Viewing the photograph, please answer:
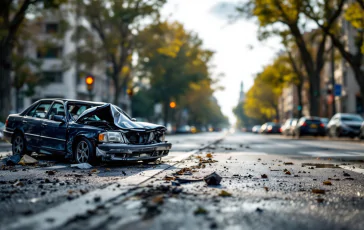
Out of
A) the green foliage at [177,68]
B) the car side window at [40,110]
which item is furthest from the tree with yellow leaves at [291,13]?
the car side window at [40,110]

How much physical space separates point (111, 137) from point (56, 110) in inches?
82.6

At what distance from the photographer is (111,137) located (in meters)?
9.27

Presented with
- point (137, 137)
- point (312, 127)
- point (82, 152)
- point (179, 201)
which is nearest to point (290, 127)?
point (312, 127)

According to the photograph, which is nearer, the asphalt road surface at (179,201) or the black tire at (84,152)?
the asphalt road surface at (179,201)

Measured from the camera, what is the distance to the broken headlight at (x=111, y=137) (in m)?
9.23

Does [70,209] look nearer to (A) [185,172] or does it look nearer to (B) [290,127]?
(A) [185,172]

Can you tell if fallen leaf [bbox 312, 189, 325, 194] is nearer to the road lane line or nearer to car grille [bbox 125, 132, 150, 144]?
the road lane line

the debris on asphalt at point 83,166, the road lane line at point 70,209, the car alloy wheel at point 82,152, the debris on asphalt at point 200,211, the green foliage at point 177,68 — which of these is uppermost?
the green foliage at point 177,68

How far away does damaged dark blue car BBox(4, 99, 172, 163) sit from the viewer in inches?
365

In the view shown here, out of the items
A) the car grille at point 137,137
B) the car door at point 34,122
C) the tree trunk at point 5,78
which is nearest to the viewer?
the car grille at point 137,137

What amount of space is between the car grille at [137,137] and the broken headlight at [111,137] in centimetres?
17

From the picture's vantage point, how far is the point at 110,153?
9.22 m

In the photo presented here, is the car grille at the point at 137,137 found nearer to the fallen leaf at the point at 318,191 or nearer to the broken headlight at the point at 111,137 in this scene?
the broken headlight at the point at 111,137

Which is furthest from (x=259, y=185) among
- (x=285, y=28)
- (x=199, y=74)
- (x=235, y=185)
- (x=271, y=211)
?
(x=199, y=74)
